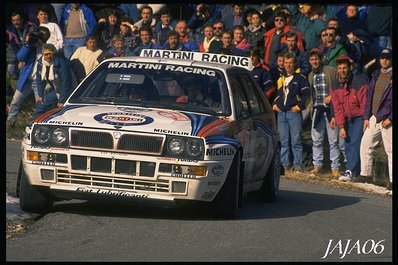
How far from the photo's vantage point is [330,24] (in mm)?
18719

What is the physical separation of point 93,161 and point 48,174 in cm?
48

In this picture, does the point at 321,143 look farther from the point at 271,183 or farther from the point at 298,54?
the point at 271,183

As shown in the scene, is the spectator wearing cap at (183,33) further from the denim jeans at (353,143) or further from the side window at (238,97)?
the side window at (238,97)

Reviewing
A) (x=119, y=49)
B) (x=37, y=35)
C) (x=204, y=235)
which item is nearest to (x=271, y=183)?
(x=204, y=235)

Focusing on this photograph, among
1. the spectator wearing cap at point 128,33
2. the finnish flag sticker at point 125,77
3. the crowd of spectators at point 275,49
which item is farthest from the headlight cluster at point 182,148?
the spectator wearing cap at point 128,33

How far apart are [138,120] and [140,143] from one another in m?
0.31

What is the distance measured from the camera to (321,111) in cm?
1777

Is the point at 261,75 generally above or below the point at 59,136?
below

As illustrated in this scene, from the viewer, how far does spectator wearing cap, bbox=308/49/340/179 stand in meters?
17.6

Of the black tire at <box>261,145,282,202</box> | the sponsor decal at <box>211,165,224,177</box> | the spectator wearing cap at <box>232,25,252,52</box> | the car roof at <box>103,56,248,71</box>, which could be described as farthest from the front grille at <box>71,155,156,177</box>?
the spectator wearing cap at <box>232,25,252,52</box>

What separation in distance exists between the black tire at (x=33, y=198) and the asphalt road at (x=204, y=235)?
5.1 inches

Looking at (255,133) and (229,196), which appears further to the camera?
(255,133)

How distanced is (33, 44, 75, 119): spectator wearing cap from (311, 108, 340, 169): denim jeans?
13.2ft
